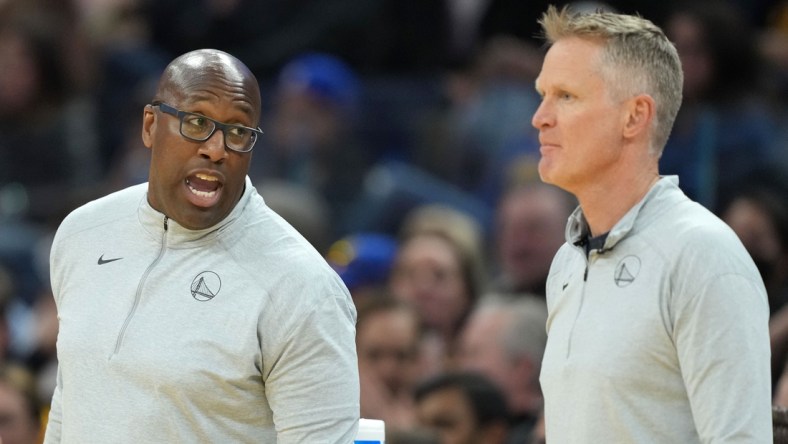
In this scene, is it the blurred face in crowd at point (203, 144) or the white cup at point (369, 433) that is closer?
the blurred face in crowd at point (203, 144)

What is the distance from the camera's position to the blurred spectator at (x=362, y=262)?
725cm

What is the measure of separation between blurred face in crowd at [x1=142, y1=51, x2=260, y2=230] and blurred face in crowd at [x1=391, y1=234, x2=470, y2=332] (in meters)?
3.70

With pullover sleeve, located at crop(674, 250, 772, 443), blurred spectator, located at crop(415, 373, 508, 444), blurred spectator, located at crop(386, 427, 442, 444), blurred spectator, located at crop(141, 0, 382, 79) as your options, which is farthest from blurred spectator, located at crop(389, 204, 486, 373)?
pullover sleeve, located at crop(674, 250, 772, 443)

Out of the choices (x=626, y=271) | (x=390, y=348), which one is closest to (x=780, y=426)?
(x=626, y=271)

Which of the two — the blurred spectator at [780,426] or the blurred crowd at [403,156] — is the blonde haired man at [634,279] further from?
the blurred crowd at [403,156]

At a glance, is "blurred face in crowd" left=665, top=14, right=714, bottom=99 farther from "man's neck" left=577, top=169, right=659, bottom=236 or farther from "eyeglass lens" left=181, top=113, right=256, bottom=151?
"eyeglass lens" left=181, top=113, right=256, bottom=151

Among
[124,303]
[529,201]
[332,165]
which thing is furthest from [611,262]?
[332,165]

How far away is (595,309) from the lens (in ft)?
11.3

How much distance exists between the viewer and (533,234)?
23.1 feet

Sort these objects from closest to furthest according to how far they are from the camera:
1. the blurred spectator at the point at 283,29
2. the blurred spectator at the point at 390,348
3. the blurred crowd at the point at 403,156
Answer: the blurred crowd at the point at 403,156 < the blurred spectator at the point at 390,348 < the blurred spectator at the point at 283,29

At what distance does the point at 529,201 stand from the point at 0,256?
3.05m

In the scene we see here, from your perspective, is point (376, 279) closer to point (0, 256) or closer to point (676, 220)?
point (0, 256)

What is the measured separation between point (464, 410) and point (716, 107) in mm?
2006

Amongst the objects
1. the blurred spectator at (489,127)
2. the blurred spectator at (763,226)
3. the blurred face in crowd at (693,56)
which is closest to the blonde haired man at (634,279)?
the blurred spectator at (763,226)
